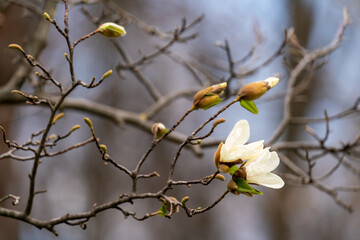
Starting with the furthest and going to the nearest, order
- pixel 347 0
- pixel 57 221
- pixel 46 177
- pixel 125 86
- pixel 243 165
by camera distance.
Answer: pixel 125 86, pixel 46 177, pixel 347 0, pixel 57 221, pixel 243 165

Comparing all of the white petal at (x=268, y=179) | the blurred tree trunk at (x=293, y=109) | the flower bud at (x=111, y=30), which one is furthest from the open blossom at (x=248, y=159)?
the blurred tree trunk at (x=293, y=109)

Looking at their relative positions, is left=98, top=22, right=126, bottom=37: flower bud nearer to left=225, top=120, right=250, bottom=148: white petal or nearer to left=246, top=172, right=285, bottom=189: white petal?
left=225, top=120, right=250, bottom=148: white petal

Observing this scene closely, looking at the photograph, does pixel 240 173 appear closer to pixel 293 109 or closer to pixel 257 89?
pixel 257 89

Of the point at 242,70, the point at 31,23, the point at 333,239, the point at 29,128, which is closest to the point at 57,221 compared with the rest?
the point at 242,70

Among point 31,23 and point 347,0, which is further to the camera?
point 347,0

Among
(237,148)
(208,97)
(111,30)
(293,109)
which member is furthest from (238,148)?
(293,109)

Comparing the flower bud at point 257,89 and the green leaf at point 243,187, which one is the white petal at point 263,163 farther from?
the flower bud at point 257,89

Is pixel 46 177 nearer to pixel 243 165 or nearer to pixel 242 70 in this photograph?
pixel 242 70
